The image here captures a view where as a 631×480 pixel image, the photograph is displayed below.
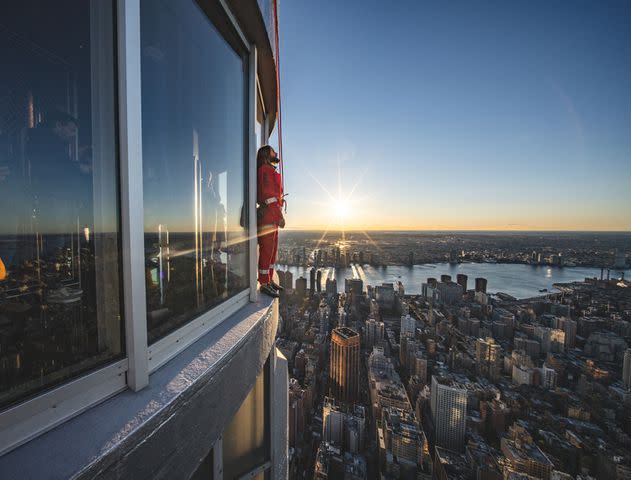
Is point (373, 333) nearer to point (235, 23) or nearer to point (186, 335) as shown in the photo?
point (186, 335)

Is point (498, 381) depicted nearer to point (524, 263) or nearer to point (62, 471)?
point (62, 471)

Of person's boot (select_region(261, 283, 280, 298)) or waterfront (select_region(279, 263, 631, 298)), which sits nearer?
person's boot (select_region(261, 283, 280, 298))

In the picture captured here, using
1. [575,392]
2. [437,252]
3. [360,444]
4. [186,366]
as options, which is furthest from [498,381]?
[437,252]

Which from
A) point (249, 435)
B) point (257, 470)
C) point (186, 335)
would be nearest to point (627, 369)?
point (257, 470)

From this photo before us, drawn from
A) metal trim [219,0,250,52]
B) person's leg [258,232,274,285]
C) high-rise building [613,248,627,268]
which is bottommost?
high-rise building [613,248,627,268]

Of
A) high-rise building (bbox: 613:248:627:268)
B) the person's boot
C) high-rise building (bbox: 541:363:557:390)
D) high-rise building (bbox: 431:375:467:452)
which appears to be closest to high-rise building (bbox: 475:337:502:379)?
high-rise building (bbox: 541:363:557:390)

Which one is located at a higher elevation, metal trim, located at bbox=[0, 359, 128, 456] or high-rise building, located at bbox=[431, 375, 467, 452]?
metal trim, located at bbox=[0, 359, 128, 456]

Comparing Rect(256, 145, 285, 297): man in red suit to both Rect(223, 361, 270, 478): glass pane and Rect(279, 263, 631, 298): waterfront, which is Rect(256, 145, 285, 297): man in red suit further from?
Rect(279, 263, 631, 298): waterfront
